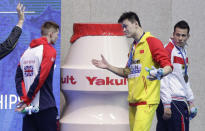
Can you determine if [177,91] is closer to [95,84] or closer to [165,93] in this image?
[165,93]

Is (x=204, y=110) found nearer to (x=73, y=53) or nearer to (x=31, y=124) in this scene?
(x=73, y=53)

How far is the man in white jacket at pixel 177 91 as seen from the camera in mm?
5336

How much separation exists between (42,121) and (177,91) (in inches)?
54.0

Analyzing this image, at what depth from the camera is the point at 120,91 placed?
19.9 ft

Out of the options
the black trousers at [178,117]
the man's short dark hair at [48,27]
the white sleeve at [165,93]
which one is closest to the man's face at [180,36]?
the white sleeve at [165,93]

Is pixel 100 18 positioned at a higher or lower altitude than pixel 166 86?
higher

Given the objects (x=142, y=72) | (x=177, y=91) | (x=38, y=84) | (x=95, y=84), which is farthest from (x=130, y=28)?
(x=95, y=84)

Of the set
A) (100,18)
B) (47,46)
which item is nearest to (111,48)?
(47,46)

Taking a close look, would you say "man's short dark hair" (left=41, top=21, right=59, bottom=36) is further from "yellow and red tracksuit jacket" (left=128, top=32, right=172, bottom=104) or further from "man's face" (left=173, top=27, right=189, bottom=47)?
"man's face" (left=173, top=27, right=189, bottom=47)

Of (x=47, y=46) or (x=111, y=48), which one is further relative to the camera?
(x=111, y=48)

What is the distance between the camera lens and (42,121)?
17.6 feet

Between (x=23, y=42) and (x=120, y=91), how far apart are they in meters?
1.81

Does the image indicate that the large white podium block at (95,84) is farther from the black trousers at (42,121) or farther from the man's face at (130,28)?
the man's face at (130,28)

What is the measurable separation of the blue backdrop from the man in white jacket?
2092 mm
